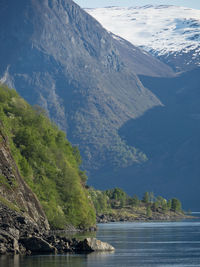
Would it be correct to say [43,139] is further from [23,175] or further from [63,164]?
[23,175]

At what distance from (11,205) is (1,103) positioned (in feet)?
191

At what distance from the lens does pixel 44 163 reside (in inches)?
6339

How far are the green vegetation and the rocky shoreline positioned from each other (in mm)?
36284

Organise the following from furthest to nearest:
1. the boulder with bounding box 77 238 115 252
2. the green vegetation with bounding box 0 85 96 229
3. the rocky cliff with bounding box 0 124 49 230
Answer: the green vegetation with bounding box 0 85 96 229 < the rocky cliff with bounding box 0 124 49 230 < the boulder with bounding box 77 238 115 252

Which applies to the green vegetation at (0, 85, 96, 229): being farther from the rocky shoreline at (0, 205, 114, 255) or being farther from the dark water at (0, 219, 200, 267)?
the rocky shoreline at (0, 205, 114, 255)

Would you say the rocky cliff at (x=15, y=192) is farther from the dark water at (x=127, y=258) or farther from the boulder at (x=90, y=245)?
the dark water at (x=127, y=258)

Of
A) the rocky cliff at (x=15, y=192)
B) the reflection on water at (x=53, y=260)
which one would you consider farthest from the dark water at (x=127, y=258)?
the rocky cliff at (x=15, y=192)

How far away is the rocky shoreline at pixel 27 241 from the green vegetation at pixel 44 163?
1429 inches

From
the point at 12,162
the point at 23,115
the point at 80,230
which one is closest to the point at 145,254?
the point at 12,162

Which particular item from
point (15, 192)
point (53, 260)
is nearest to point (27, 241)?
point (53, 260)

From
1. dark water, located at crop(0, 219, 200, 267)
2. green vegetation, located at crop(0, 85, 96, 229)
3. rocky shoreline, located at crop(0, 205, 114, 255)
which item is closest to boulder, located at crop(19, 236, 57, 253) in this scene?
rocky shoreline, located at crop(0, 205, 114, 255)

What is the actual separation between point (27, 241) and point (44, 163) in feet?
192

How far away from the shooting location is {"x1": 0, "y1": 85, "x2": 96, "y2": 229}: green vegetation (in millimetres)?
A: 152625

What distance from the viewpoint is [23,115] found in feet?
570
